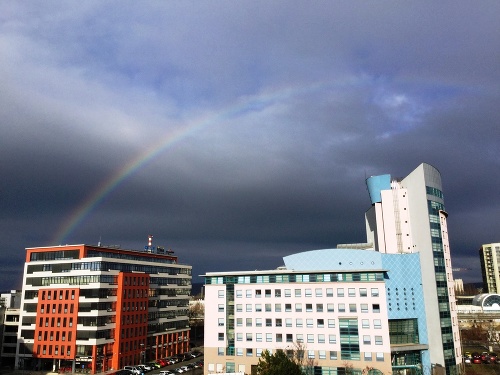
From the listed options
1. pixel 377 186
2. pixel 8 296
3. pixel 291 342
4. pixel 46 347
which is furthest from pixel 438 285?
pixel 8 296

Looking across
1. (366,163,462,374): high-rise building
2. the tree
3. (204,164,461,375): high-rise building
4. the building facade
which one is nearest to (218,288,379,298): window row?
(204,164,461,375): high-rise building

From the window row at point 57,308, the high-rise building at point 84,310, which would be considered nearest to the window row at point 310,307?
the high-rise building at point 84,310

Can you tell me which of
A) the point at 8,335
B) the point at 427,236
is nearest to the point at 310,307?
the point at 427,236

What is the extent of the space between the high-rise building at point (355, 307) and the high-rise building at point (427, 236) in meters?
0.21

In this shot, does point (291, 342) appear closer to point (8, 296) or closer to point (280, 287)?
point (280, 287)

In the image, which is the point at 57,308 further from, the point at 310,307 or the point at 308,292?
the point at 310,307

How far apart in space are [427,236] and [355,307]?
21404mm

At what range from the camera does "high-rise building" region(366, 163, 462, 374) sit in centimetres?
7881

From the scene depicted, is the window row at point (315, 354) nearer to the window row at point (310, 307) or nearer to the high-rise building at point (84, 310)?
the window row at point (310, 307)

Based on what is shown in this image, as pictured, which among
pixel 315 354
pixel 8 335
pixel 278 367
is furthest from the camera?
pixel 8 335

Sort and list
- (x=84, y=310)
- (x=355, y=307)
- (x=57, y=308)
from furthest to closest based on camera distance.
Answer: (x=57, y=308)
(x=84, y=310)
(x=355, y=307)

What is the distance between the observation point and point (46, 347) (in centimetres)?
8906

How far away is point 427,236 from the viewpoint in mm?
82188

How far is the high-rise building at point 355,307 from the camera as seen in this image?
3027 inches
